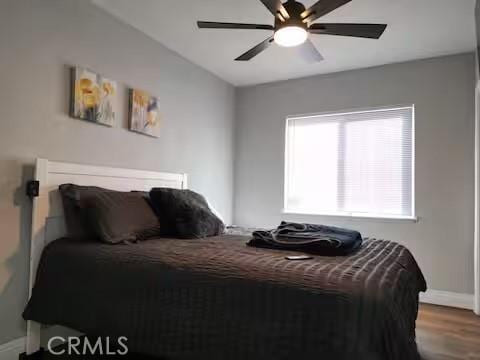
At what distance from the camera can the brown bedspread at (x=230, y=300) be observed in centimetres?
122

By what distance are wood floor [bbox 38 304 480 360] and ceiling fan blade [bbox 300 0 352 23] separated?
222cm

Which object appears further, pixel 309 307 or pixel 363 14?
pixel 363 14

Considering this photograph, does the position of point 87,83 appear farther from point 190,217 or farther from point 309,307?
point 309,307

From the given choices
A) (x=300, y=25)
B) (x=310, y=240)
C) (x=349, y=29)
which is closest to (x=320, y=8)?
(x=300, y=25)

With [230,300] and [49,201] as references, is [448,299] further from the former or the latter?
[49,201]

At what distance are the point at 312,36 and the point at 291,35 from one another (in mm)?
1163

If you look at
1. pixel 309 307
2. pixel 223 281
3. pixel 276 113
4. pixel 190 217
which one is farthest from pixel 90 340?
pixel 276 113

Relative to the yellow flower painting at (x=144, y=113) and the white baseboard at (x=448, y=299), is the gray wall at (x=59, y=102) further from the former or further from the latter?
the white baseboard at (x=448, y=299)

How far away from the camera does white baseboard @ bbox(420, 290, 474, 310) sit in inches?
128

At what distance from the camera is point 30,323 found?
7.02ft

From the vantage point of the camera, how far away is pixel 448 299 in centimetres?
334

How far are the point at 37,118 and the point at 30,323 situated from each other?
1.29 metres

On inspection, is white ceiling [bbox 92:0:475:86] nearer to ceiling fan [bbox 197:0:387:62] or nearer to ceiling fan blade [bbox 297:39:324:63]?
ceiling fan blade [bbox 297:39:324:63]

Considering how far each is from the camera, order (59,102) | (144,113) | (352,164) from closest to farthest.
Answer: (59,102) → (144,113) → (352,164)
